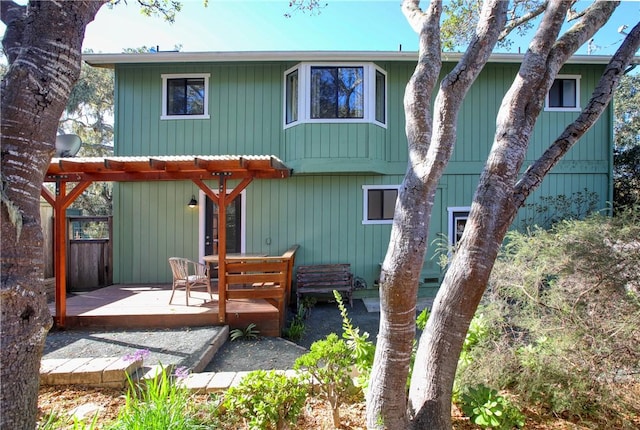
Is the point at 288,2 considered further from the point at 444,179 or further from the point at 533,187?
the point at 444,179

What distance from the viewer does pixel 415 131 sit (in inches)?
92.4

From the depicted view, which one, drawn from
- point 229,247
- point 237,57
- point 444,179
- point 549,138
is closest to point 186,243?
point 229,247

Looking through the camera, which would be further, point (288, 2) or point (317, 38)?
point (317, 38)

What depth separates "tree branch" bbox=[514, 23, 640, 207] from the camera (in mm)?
2287

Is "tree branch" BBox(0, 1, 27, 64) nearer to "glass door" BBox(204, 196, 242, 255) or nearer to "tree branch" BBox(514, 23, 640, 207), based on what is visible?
"tree branch" BBox(514, 23, 640, 207)

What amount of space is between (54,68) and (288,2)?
4.28m

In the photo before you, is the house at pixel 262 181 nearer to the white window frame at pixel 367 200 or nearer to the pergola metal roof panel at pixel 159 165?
the white window frame at pixel 367 200

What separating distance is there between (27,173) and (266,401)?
1790mm

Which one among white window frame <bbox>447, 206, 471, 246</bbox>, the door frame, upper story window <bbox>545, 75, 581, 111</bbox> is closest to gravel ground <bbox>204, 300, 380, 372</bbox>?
the door frame

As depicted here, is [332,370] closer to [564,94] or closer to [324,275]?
[324,275]

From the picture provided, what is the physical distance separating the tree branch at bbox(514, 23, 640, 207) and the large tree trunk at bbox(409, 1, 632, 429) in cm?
7

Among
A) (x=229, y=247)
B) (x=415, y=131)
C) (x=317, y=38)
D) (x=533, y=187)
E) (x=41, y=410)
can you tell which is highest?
(x=317, y=38)

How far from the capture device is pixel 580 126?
7.95 feet

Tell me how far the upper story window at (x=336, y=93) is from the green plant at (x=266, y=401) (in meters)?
6.00
